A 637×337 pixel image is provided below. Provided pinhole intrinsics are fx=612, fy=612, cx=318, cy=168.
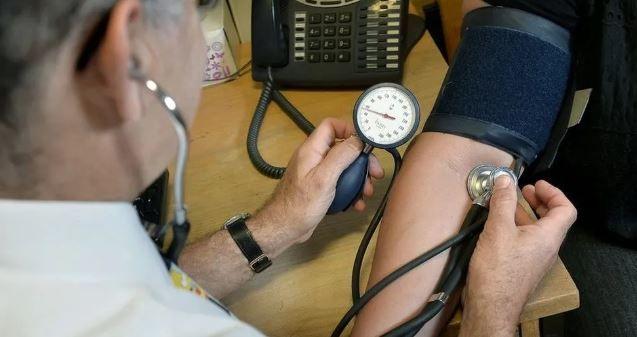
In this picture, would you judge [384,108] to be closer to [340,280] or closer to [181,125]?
[340,280]

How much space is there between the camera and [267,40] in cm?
105

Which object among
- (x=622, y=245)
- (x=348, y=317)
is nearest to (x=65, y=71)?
→ (x=348, y=317)

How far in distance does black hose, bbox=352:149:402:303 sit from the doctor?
0.27 meters

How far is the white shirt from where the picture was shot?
0.46 m

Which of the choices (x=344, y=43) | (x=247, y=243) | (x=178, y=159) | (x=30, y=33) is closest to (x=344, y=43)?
(x=344, y=43)

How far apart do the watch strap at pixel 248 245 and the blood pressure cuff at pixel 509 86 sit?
31 centimetres

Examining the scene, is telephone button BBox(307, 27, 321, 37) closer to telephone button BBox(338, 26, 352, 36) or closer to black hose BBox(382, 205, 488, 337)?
telephone button BBox(338, 26, 352, 36)

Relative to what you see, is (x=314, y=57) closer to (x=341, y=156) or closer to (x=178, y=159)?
(x=341, y=156)

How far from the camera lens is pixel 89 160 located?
0.51 metres

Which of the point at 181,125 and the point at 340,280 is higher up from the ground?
the point at 181,125

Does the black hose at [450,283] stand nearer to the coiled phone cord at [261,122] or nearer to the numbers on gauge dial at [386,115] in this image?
the numbers on gauge dial at [386,115]

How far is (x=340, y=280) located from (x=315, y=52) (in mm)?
414

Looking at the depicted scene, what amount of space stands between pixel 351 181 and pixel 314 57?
0.29m

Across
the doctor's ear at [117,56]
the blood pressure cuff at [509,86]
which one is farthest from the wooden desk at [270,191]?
the doctor's ear at [117,56]
